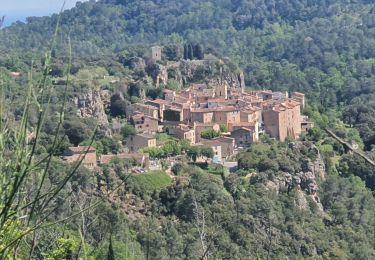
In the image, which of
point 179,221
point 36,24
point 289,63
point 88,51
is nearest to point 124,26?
point 36,24

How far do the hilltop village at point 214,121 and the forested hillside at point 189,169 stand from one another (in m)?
0.56

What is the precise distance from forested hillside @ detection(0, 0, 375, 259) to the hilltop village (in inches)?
22.0

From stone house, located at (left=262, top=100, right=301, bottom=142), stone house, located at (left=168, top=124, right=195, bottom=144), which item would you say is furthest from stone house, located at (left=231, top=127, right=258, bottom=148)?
stone house, located at (left=262, top=100, right=301, bottom=142)

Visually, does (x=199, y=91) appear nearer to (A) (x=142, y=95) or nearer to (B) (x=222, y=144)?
(A) (x=142, y=95)

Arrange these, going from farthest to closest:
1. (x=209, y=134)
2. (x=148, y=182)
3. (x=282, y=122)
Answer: (x=282, y=122)
(x=209, y=134)
(x=148, y=182)

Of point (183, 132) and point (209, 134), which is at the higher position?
point (183, 132)

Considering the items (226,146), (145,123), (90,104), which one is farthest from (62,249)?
(90,104)

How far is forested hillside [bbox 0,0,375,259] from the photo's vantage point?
8.56ft

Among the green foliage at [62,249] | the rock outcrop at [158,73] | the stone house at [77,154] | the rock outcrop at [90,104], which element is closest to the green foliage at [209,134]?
the rock outcrop at [90,104]

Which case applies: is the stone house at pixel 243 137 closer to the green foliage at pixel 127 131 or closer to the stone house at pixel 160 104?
the stone house at pixel 160 104

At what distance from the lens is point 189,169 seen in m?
21.3

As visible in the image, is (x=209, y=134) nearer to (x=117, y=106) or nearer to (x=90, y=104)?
(x=117, y=106)

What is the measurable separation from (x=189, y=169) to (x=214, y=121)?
492cm

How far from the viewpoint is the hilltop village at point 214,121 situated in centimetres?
2408
